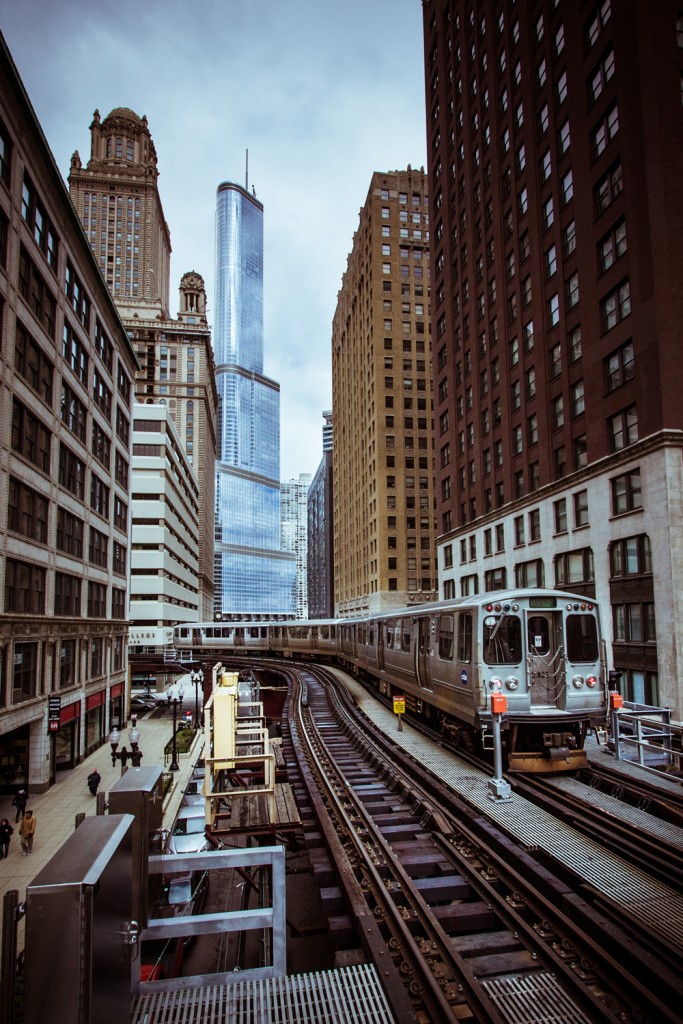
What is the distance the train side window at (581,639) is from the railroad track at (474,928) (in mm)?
4683

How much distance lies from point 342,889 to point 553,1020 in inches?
139

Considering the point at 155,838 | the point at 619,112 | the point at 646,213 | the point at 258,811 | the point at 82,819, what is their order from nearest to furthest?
1. the point at 82,819
2. the point at 155,838
3. the point at 258,811
4. the point at 646,213
5. the point at 619,112

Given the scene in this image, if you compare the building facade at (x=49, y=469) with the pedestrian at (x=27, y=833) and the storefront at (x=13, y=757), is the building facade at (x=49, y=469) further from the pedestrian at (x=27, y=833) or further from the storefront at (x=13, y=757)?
the pedestrian at (x=27, y=833)

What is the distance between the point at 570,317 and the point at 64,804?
111ft

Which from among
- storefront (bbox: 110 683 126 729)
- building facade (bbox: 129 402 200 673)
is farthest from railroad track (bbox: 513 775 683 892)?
building facade (bbox: 129 402 200 673)

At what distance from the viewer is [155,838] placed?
Result: 18.2 feet

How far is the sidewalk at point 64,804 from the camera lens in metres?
16.4

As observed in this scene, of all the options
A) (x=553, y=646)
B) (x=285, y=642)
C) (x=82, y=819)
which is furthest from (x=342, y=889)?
(x=285, y=642)

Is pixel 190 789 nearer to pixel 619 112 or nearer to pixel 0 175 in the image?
pixel 0 175

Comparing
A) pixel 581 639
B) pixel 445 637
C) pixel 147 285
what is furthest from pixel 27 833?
pixel 147 285

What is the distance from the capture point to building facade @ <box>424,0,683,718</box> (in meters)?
27.5

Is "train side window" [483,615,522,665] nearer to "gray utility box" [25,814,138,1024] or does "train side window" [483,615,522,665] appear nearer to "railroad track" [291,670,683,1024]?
"railroad track" [291,670,683,1024]

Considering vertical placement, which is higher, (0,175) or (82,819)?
(0,175)

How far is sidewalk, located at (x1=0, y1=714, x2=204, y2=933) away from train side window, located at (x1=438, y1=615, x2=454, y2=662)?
8183 mm
